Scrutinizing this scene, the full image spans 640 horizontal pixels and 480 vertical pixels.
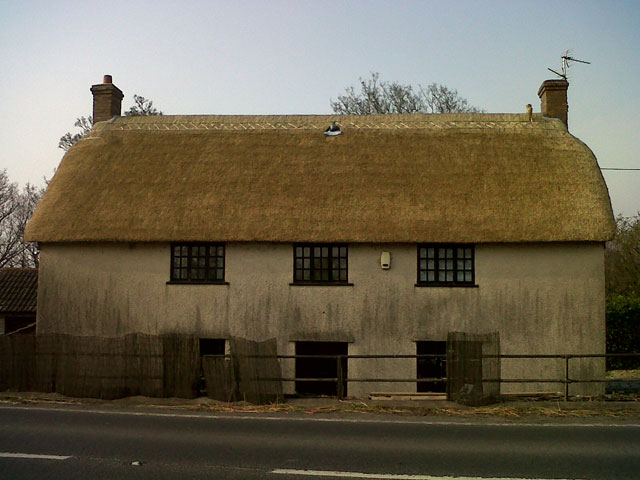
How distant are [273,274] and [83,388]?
5.64 metres

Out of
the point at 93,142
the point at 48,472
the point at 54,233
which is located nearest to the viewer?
the point at 48,472

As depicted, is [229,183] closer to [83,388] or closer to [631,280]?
[83,388]

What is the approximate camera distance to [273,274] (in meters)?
17.3

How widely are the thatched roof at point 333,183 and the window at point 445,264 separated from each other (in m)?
0.60

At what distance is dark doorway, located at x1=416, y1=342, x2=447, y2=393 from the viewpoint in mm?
16984

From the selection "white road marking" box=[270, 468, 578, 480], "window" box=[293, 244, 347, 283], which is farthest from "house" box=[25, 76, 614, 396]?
"white road marking" box=[270, 468, 578, 480]

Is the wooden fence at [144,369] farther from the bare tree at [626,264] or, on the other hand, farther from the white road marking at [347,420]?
the bare tree at [626,264]

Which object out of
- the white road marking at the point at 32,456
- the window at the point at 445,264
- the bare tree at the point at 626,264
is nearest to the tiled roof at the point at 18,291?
the window at the point at 445,264

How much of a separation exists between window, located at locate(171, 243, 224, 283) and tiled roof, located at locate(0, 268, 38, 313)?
431 inches

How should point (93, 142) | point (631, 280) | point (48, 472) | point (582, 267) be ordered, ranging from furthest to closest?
point (631, 280), point (93, 142), point (582, 267), point (48, 472)

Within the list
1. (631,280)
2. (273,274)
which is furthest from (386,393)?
(631,280)

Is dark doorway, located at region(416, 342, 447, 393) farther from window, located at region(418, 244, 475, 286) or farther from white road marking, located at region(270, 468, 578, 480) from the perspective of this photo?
white road marking, located at region(270, 468, 578, 480)

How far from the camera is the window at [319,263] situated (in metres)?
17.3

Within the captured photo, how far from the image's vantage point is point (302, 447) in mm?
9617
